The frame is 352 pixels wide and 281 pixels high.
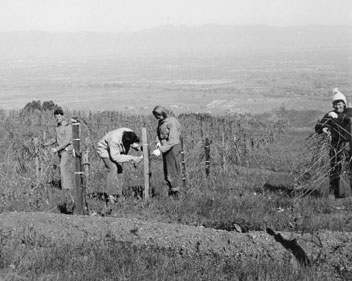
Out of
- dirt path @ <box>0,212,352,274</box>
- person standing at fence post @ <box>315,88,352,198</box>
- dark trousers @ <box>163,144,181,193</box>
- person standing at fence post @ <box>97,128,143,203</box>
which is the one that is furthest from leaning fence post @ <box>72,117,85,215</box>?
person standing at fence post @ <box>315,88,352,198</box>

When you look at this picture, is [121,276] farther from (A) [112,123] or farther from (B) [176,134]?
(A) [112,123]

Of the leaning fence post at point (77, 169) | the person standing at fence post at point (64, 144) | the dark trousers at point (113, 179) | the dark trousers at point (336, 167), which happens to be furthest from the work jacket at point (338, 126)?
the person standing at fence post at point (64, 144)

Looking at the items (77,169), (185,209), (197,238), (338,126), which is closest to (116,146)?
(77,169)

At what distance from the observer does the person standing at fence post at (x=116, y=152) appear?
932 centimetres

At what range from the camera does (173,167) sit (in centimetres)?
992

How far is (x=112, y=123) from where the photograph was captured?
26.3 m

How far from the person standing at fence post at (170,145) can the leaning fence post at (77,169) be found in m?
1.57

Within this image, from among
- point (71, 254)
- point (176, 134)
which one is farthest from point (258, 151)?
point (71, 254)

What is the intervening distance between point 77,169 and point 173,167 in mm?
2051

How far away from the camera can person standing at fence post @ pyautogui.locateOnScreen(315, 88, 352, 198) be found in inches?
376

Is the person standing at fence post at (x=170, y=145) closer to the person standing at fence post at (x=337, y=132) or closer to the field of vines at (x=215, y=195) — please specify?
the field of vines at (x=215, y=195)

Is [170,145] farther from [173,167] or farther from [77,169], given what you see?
[77,169]

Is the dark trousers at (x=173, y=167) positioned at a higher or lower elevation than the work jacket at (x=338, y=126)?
lower

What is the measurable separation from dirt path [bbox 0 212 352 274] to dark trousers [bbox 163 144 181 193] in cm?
245
